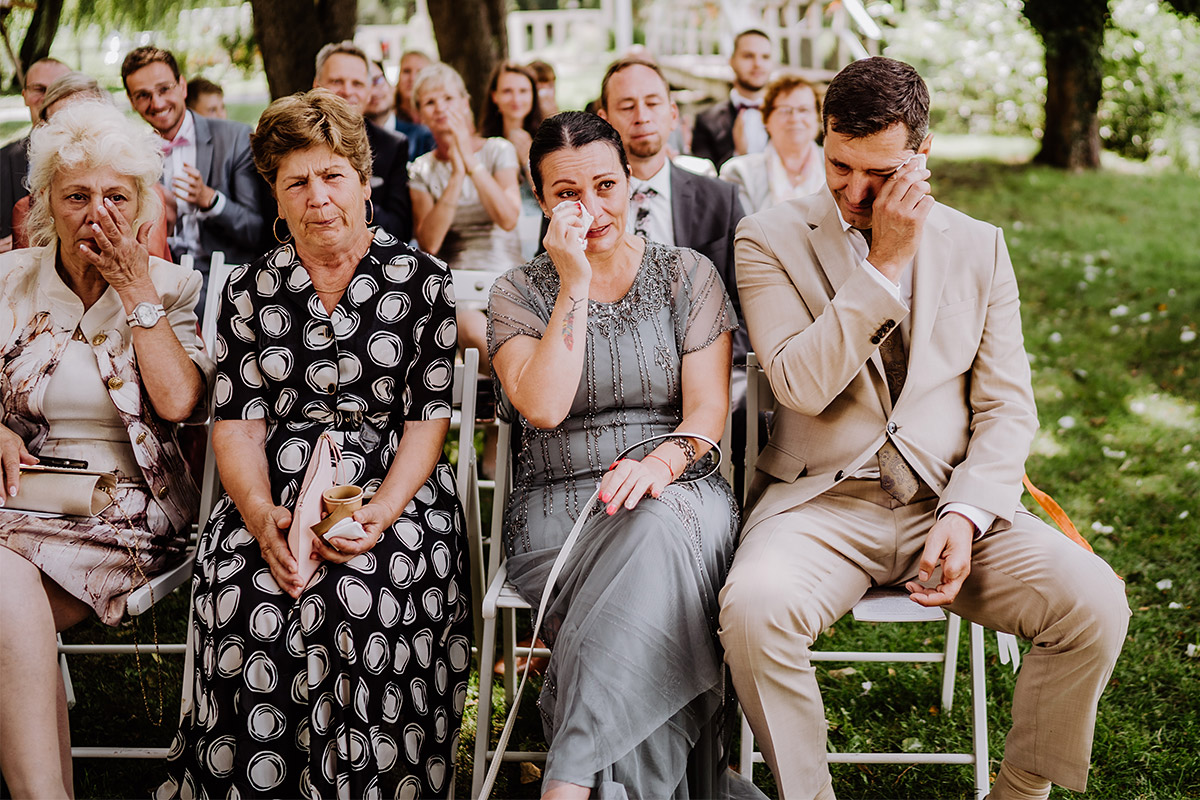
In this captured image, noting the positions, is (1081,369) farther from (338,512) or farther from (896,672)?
(338,512)

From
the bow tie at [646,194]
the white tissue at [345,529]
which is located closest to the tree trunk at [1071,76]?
the bow tie at [646,194]

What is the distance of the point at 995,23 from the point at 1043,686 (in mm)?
14995

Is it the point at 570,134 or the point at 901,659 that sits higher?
the point at 570,134

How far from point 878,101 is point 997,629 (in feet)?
4.37

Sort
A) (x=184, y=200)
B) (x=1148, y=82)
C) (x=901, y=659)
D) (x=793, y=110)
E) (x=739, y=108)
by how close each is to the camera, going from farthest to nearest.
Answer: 1. (x=1148, y=82)
2. (x=739, y=108)
3. (x=793, y=110)
4. (x=184, y=200)
5. (x=901, y=659)

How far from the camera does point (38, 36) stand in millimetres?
6715

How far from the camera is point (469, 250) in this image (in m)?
5.19

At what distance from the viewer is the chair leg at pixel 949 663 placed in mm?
3184

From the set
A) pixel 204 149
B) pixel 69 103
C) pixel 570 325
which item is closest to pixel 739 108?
pixel 204 149

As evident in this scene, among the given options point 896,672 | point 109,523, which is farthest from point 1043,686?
point 109,523

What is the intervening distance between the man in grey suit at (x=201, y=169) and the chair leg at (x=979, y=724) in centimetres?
337

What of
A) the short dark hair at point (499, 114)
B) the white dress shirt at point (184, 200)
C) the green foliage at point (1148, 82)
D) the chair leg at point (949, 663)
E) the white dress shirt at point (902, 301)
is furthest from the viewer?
the green foliage at point (1148, 82)

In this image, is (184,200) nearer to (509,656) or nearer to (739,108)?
(509,656)

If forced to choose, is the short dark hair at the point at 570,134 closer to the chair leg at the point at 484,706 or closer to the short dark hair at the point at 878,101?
the short dark hair at the point at 878,101
